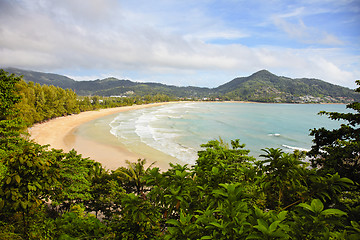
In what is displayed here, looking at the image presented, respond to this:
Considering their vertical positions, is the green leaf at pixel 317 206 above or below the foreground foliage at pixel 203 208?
above

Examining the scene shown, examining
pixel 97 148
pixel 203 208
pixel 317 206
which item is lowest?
pixel 97 148

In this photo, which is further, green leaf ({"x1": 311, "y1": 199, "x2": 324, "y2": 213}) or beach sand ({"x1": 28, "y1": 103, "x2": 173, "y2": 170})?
beach sand ({"x1": 28, "y1": 103, "x2": 173, "y2": 170})

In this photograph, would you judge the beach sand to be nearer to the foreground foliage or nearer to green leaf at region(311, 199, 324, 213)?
the foreground foliage

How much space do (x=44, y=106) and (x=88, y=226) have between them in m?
57.5

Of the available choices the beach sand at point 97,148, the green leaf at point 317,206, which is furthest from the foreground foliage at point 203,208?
the beach sand at point 97,148

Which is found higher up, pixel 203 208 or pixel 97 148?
pixel 203 208

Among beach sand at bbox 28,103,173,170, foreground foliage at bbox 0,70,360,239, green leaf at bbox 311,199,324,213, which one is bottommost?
beach sand at bbox 28,103,173,170

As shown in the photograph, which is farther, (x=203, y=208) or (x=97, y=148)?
(x=97, y=148)

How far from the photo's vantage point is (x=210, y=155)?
855 cm

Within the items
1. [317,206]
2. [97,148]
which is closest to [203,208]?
[317,206]

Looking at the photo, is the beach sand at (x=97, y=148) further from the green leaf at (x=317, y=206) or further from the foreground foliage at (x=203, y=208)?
the green leaf at (x=317, y=206)

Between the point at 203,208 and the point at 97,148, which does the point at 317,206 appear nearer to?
the point at 203,208

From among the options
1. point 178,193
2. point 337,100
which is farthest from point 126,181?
point 337,100

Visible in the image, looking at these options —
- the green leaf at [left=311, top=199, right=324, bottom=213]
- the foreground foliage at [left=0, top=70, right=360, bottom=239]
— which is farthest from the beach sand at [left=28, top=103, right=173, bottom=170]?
the green leaf at [left=311, top=199, right=324, bottom=213]
